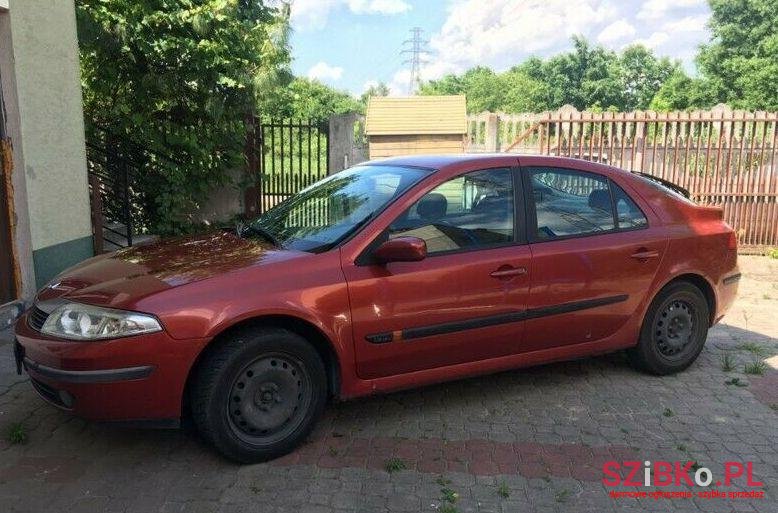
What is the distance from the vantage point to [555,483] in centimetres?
323

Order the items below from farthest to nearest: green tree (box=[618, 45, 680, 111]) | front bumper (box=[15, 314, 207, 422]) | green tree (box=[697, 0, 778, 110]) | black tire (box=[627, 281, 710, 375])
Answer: green tree (box=[618, 45, 680, 111]) < green tree (box=[697, 0, 778, 110]) < black tire (box=[627, 281, 710, 375]) < front bumper (box=[15, 314, 207, 422])

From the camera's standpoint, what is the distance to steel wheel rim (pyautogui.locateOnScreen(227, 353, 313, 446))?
3287mm

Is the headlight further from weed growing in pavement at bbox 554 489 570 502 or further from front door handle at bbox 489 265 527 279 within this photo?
weed growing in pavement at bbox 554 489 570 502

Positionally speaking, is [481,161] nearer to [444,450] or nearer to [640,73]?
[444,450]

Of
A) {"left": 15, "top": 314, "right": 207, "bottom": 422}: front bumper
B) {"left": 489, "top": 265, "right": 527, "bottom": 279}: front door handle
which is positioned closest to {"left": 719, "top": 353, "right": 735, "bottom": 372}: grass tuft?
{"left": 489, "top": 265, "right": 527, "bottom": 279}: front door handle

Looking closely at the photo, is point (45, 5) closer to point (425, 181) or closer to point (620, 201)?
point (425, 181)

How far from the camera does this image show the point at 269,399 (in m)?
3.36

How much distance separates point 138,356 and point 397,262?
142 centimetres

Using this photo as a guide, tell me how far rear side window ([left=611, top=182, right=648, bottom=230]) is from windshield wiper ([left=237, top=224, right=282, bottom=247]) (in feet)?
7.68

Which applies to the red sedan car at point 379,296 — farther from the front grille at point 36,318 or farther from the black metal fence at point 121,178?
the black metal fence at point 121,178

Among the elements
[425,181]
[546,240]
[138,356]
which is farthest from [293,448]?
[546,240]

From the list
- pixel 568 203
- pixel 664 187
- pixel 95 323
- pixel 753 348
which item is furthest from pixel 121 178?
pixel 753 348

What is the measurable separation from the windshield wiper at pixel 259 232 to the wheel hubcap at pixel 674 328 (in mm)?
2757

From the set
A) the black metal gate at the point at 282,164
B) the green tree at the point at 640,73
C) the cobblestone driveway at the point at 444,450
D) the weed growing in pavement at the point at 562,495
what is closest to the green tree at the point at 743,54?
the green tree at the point at 640,73
